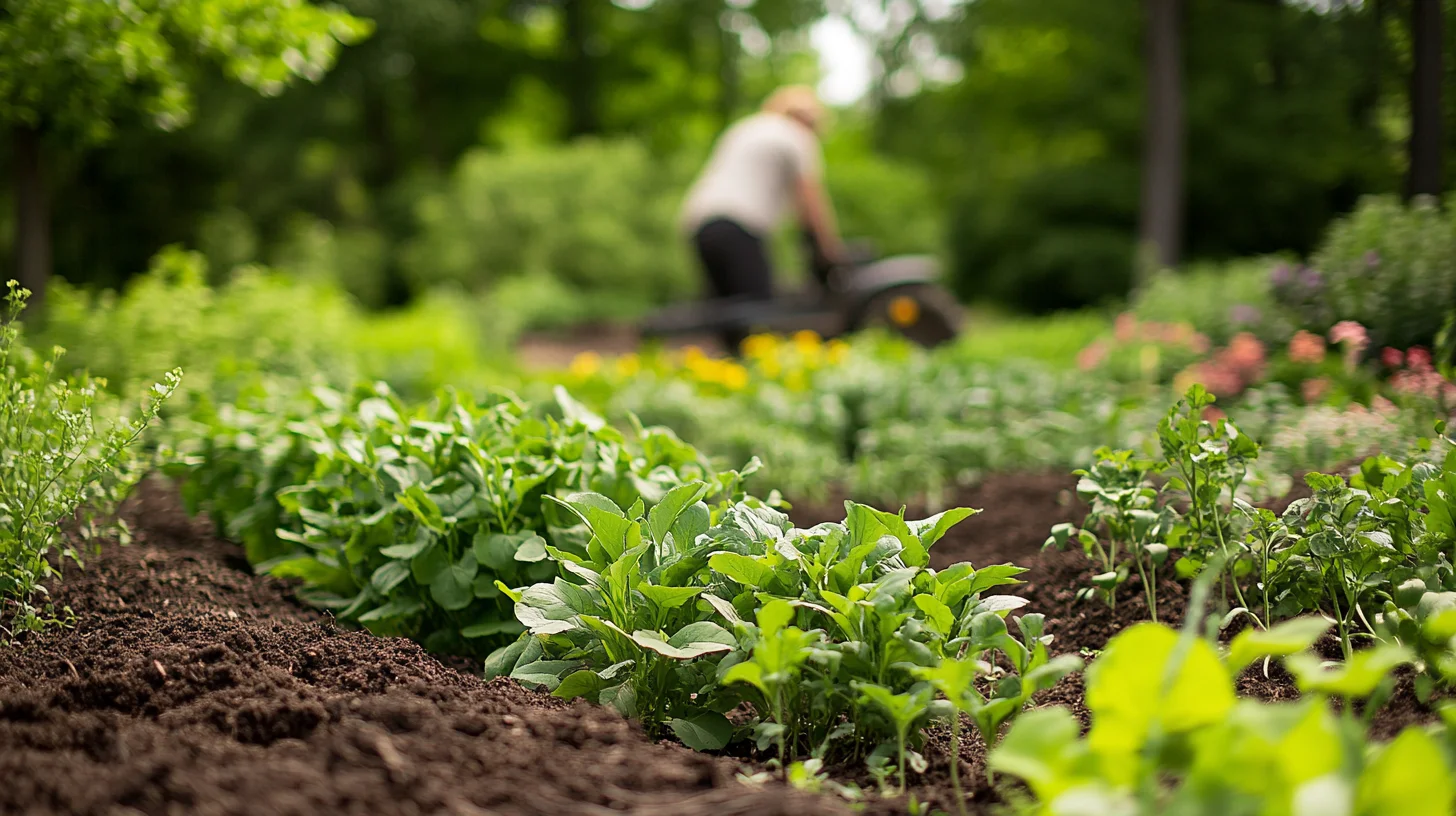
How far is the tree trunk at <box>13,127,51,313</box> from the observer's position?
4145 millimetres

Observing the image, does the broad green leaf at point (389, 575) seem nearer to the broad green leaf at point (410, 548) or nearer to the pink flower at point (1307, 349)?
the broad green leaf at point (410, 548)

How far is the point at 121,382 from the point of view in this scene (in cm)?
399

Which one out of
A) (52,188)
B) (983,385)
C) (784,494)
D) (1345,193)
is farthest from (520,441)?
(52,188)

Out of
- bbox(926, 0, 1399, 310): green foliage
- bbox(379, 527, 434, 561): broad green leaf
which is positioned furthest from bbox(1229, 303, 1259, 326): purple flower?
bbox(379, 527, 434, 561): broad green leaf

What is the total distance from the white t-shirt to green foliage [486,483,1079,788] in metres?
5.67

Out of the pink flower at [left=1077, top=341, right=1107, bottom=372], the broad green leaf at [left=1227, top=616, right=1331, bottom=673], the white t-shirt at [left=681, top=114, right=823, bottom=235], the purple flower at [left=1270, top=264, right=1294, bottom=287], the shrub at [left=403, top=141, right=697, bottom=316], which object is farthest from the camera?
the shrub at [left=403, top=141, right=697, bottom=316]

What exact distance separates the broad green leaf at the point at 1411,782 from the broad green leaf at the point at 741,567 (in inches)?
36.7

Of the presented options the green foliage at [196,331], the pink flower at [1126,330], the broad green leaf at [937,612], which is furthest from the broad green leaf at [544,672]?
the pink flower at [1126,330]

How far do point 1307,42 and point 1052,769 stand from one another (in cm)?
635

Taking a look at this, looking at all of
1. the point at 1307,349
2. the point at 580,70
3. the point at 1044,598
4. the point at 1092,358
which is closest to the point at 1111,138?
the point at 1092,358

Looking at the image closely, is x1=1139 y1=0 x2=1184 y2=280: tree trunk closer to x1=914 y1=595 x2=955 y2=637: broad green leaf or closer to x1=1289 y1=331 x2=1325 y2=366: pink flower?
x1=1289 y1=331 x2=1325 y2=366: pink flower

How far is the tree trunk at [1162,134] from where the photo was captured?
350 inches

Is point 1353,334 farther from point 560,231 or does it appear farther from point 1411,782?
point 560,231

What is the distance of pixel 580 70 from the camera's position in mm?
19266
